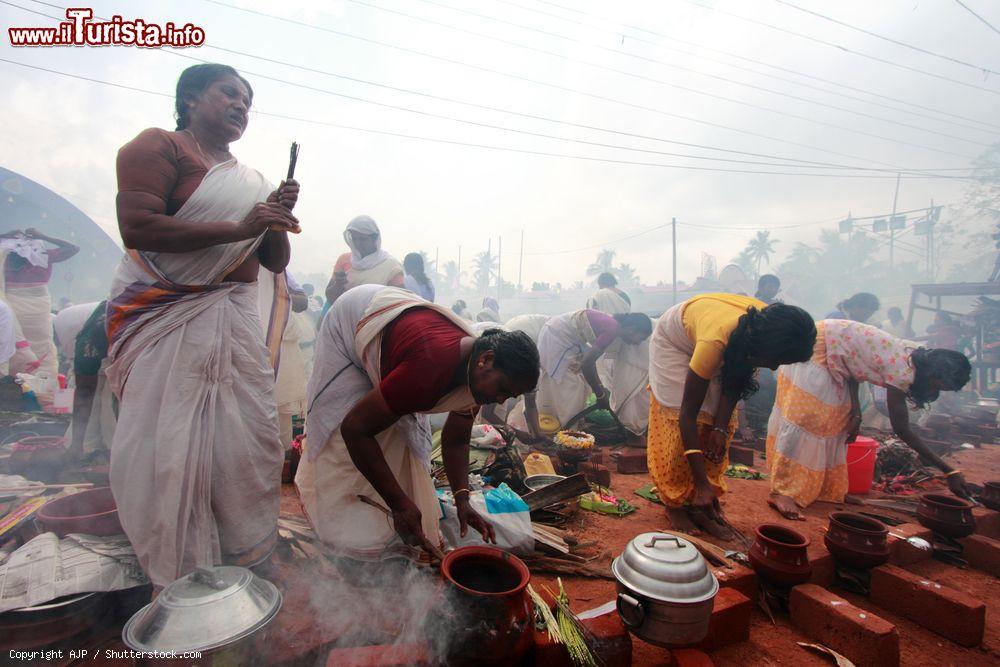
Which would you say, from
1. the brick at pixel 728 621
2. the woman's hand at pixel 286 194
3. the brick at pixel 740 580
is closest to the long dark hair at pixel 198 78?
the woman's hand at pixel 286 194

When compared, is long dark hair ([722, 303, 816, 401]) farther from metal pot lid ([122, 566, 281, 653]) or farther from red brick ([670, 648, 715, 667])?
metal pot lid ([122, 566, 281, 653])

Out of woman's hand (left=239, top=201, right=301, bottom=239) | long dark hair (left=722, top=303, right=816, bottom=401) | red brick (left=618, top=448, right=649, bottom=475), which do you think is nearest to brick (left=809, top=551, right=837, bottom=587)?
long dark hair (left=722, top=303, right=816, bottom=401)

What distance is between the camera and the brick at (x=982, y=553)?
11.5 ft

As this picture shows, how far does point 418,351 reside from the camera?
195 cm

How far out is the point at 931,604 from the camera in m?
2.76

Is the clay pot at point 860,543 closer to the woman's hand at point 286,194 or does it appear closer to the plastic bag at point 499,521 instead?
the plastic bag at point 499,521

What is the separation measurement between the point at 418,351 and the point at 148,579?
168 cm

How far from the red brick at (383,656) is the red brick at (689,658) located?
115cm

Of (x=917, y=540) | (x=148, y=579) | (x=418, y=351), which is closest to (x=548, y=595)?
(x=418, y=351)

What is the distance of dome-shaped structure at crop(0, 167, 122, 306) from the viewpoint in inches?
658

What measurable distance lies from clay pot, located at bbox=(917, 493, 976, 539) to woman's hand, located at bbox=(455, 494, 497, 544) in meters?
3.78

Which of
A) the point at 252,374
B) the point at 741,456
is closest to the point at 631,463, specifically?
the point at 741,456

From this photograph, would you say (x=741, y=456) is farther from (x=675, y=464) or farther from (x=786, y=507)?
(x=675, y=464)

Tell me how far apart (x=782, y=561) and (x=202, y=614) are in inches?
119
